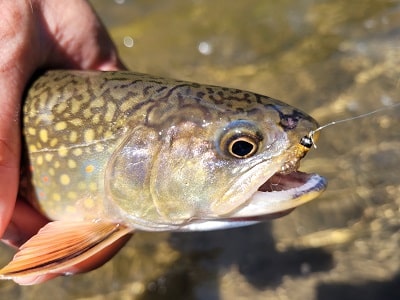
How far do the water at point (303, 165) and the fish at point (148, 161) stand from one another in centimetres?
154

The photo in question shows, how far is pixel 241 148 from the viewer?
2939mm

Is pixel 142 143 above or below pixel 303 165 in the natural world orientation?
above

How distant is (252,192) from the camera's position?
293cm

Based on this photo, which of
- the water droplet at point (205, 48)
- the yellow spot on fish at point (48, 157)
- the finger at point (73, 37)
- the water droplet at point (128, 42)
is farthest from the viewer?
the water droplet at point (128, 42)

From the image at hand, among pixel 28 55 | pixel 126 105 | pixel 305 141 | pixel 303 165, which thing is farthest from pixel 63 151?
pixel 303 165

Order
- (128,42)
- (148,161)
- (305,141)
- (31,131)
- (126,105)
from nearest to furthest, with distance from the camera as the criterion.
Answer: (305,141), (148,161), (126,105), (31,131), (128,42)

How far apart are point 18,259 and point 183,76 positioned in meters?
3.71

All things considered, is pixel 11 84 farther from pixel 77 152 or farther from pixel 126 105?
pixel 126 105

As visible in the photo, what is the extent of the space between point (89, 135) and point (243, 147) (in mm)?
882

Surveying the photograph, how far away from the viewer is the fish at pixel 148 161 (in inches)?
116

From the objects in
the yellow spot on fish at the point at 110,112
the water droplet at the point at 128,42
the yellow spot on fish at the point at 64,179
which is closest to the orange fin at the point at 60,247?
the yellow spot on fish at the point at 64,179

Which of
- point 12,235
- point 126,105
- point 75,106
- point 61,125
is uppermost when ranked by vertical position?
point 126,105

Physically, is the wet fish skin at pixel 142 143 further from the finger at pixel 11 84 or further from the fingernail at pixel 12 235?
the fingernail at pixel 12 235

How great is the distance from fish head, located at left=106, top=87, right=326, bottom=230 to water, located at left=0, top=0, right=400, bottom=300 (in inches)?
65.8
